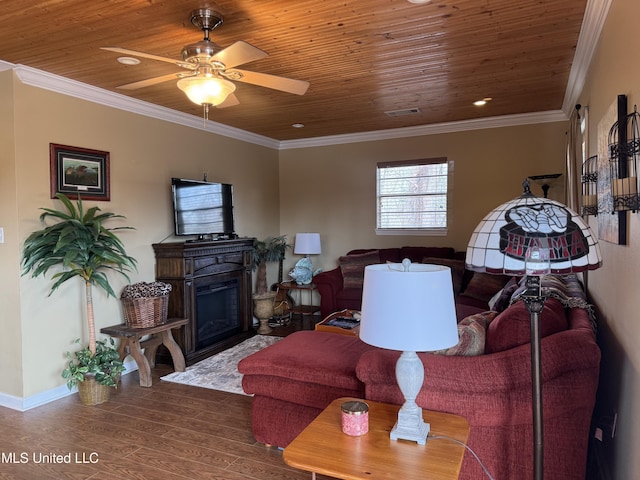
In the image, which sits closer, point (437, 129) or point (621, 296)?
point (621, 296)

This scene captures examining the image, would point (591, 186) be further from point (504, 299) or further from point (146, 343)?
point (146, 343)

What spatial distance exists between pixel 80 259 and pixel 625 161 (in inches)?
138

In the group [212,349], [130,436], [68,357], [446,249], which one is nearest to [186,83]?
[130,436]

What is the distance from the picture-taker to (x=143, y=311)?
371cm

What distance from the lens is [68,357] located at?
3.56 m

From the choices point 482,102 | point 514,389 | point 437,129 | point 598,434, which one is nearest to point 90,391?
point 514,389

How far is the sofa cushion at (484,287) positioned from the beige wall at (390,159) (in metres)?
0.83

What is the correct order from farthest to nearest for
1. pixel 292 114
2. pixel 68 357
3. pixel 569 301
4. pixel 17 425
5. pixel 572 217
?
pixel 292 114
pixel 68 357
pixel 17 425
pixel 569 301
pixel 572 217

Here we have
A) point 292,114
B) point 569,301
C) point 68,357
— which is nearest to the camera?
point 569,301

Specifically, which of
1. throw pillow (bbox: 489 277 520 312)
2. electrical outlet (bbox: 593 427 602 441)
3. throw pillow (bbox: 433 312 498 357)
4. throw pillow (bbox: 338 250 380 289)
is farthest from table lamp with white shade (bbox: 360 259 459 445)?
throw pillow (bbox: 338 250 380 289)

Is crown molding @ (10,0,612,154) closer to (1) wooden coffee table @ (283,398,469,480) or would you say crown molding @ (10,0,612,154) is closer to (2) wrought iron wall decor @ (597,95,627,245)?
(2) wrought iron wall decor @ (597,95,627,245)

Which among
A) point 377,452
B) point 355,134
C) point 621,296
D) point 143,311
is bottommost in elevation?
point 377,452

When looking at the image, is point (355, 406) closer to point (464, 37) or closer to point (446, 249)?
point (464, 37)

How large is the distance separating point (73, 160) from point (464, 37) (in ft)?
10.7
